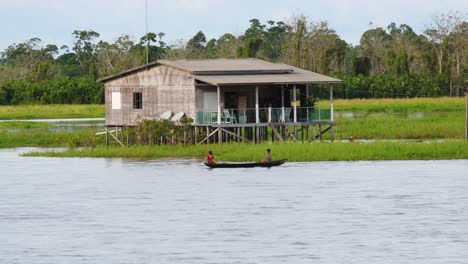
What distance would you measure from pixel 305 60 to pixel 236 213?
64.2 meters

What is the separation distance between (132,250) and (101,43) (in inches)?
4201

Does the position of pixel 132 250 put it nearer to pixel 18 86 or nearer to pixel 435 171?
pixel 435 171

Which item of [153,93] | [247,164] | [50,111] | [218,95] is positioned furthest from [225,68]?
[50,111]

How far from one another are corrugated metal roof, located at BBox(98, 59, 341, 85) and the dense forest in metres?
36.4

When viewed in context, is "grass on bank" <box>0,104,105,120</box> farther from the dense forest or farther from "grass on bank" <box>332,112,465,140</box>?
"grass on bank" <box>332,112,465,140</box>

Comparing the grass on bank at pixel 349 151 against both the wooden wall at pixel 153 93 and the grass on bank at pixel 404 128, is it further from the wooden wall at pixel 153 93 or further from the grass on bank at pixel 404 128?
the grass on bank at pixel 404 128

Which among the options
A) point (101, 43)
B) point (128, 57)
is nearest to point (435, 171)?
point (128, 57)

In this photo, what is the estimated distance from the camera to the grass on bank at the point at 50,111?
8619 cm

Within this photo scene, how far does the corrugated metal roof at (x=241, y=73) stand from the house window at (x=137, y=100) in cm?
109

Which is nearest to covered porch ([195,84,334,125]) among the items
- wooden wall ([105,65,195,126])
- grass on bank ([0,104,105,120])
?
wooden wall ([105,65,195,126])

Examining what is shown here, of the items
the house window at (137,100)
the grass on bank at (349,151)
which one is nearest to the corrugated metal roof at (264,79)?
the grass on bank at (349,151)

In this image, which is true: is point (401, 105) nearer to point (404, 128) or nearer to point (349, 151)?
point (404, 128)

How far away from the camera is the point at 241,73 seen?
56469 millimetres

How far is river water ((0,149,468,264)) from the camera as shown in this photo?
2764 centimetres
